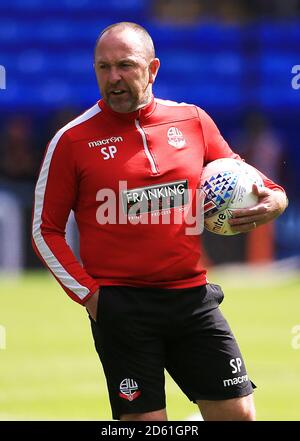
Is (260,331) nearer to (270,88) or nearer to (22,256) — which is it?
(22,256)

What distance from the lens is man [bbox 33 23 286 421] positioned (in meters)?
6.07

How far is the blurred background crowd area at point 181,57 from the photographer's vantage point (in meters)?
22.4

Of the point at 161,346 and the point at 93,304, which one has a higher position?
the point at 93,304

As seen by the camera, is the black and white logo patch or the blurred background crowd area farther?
the blurred background crowd area

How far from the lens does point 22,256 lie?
18.3m

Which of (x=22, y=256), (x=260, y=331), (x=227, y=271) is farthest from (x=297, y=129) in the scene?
(x=260, y=331)

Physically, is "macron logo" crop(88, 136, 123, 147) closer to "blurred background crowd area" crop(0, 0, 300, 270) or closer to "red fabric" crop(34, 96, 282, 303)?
"red fabric" crop(34, 96, 282, 303)

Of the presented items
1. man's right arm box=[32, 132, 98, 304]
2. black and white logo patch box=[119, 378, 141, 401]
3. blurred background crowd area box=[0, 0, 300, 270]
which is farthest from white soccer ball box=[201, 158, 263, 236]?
blurred background crowd area box=[0, 0, 300, 270]

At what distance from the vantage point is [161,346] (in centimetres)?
617

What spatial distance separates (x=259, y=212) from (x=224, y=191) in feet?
0.74

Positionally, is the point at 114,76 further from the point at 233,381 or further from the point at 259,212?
the point at 233,381

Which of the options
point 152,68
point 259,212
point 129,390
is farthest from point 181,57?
point 129,390

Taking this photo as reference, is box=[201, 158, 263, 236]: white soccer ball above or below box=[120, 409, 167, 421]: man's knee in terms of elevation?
above

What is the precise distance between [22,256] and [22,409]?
947 centimetres
